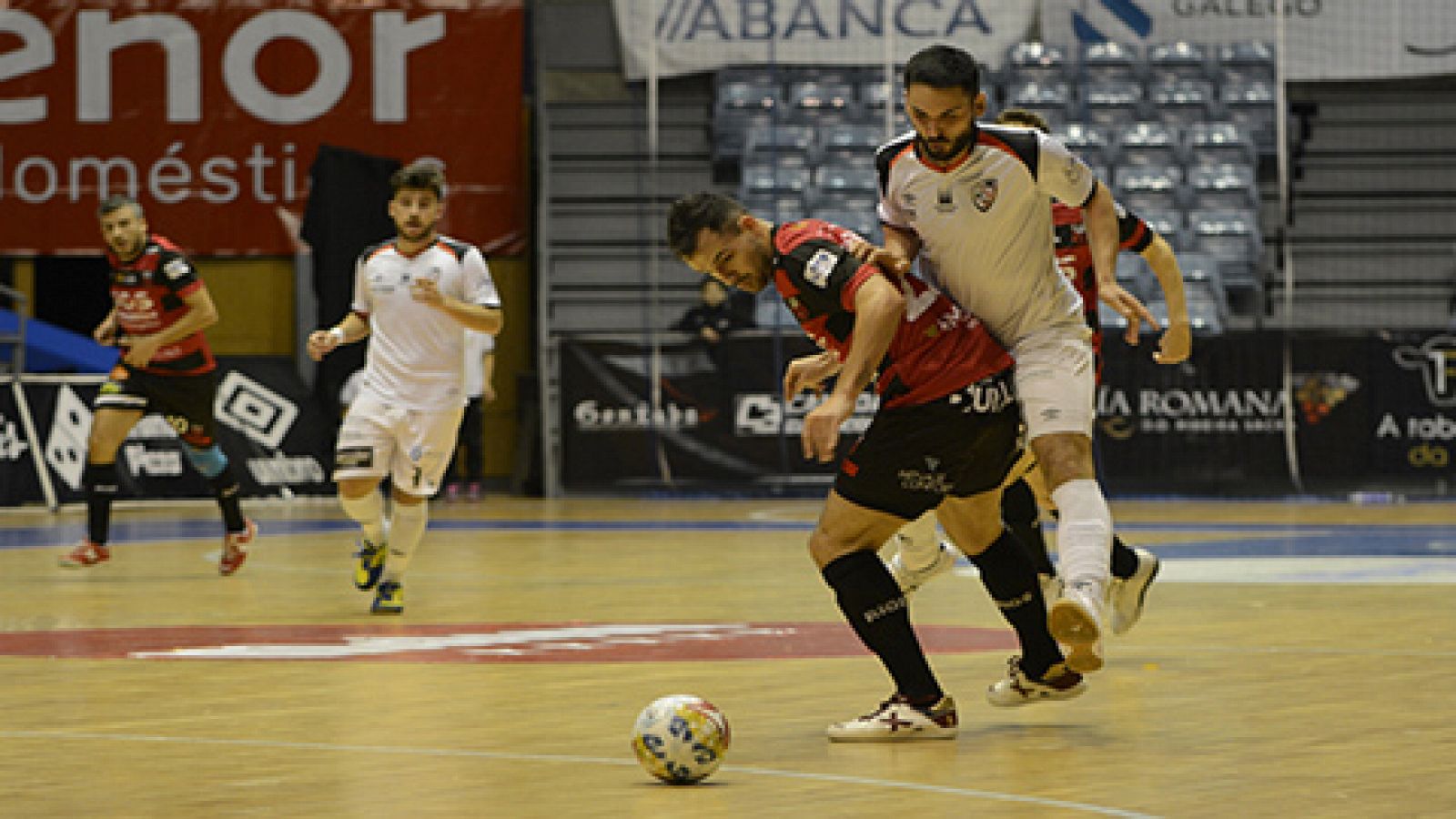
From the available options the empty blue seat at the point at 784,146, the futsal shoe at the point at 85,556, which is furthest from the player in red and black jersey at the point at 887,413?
the empty blue seat at the point at 784,146

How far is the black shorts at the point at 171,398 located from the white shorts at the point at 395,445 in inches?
103

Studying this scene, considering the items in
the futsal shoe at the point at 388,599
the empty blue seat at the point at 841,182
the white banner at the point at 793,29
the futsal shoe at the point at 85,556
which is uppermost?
the white banner at the point at 793,29

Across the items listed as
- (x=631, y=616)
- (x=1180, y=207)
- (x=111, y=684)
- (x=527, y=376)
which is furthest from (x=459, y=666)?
(x=1180, y=207)

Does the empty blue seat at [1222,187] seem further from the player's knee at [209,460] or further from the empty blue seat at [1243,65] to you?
the player's knee at [209,460]

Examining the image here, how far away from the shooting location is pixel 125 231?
13.0m

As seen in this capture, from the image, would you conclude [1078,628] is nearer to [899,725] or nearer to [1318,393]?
[899,725]

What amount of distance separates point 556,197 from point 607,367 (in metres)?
3.24

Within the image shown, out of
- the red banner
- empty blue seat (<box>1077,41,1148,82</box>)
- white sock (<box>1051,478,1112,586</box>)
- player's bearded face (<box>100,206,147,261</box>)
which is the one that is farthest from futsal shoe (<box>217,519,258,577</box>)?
empty blue seat (<box>1077,41,1148,82</box>)

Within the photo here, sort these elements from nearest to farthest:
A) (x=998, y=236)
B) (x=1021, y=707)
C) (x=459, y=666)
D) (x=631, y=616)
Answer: (x=998, y=236)
(x=1021, y=707)
(x=459, y=666)
(x=631, y=616)

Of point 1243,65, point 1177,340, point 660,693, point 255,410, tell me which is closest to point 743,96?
point 1243,65

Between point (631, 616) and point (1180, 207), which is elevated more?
point (1180, 207)

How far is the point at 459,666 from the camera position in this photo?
8156mm

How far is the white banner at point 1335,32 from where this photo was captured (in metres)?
23.9

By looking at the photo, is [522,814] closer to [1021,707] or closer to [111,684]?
[1021,707]
